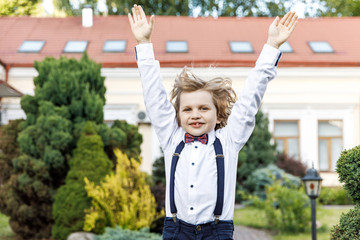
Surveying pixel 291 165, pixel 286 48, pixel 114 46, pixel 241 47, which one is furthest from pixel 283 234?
pixel 114 46

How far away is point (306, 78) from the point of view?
15.5 meters

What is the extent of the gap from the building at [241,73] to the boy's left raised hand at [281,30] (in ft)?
38.7

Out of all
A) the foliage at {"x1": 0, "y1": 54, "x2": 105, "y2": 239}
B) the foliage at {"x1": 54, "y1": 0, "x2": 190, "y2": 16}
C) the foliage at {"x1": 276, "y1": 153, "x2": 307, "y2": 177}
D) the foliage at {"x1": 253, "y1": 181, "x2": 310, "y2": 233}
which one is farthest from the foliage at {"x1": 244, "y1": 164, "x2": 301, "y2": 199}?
the foliage at {"x1": 54, "y1": 0, "x2": 190, "y2": 16}

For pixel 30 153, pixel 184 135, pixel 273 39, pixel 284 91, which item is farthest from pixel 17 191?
pixel 284 91

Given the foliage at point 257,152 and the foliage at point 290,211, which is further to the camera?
the foliage at point 257,152

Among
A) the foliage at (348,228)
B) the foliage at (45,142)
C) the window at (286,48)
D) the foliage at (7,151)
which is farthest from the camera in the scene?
the window at (286,48)

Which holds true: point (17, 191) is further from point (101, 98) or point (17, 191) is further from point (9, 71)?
point (9, 71)

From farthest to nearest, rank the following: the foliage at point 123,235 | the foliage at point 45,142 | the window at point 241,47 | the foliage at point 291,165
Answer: the window at point 241,47
the foliage at point 291,165
the foliage at point 45,142
the foliage at point 123,235

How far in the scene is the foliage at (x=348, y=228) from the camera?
3.33m

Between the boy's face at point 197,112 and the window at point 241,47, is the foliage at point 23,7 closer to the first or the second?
the window at point 241,47

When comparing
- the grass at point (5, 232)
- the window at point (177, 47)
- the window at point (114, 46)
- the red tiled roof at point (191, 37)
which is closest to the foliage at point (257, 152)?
the red tiled roof at point (191, 37)

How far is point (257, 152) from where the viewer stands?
44.1 feet

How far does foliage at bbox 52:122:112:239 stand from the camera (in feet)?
24.1

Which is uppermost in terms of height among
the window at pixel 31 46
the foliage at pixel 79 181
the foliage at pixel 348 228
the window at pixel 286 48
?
the window at pixel 31 46
